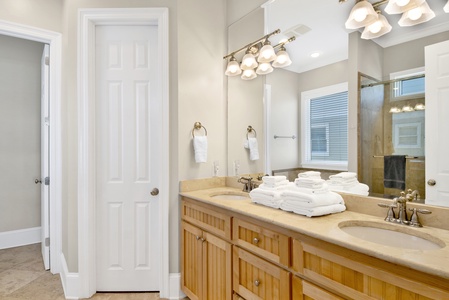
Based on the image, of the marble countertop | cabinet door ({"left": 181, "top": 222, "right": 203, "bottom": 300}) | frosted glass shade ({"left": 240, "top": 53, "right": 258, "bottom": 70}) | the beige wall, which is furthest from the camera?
the beige wall

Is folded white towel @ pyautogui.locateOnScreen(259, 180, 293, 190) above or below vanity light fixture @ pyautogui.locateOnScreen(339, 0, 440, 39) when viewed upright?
below

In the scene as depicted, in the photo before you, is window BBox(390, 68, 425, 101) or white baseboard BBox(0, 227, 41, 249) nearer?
window BBox(390, 68, 425, 101)

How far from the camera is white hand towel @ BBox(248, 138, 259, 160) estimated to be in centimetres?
225

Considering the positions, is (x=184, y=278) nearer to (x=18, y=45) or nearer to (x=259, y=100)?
(x=259, y=100)

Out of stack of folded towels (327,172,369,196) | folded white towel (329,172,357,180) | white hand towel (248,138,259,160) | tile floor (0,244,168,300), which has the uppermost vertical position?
white hand towel (248,138,259,160)

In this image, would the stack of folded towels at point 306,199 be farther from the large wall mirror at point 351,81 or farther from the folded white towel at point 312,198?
the large wall mirror at point 351,81

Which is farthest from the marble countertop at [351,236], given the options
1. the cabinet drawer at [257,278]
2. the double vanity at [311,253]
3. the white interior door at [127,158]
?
the white interior door at [127,158]

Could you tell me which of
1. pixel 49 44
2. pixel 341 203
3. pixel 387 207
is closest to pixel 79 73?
pixel 49 44

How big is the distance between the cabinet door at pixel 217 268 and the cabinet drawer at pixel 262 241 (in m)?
0.14

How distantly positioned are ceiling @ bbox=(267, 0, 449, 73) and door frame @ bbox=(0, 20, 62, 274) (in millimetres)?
1994


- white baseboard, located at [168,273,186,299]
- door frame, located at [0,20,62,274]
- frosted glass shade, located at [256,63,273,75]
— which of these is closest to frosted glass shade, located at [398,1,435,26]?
frosted glass shade, located at [256,63,273,75]

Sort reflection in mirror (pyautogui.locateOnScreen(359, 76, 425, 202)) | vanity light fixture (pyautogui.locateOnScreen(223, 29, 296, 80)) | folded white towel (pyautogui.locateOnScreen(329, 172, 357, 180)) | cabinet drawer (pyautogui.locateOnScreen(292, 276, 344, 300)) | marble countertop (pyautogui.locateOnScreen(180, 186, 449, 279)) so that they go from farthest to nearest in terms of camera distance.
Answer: vanity light fixture (pyautogui.locateOnScreen(223, 29, 296, 80))
folded white towel (pyautogui.locateOnScreen(329, 172, 357, 180))
reflection in mirror (pyautogui.locateOnScreen(359, 76, 425, 202))
cabinet drawer (pyautogui.locateOnScreen(292, 276, 344, 300))
marble countertop (pyautogui.locateOnScreen(180, 186, 449, 279))

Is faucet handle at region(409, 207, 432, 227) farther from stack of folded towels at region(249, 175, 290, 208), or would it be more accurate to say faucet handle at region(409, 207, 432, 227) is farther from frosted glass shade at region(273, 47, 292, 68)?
frosted glass shade at region(273, 47, 292, 68)

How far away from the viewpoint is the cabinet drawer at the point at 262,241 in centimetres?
124
